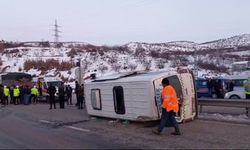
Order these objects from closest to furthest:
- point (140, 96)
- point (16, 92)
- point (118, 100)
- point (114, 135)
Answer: point (114, 135), point (140, 96), point (118, 100), point (16, 92)

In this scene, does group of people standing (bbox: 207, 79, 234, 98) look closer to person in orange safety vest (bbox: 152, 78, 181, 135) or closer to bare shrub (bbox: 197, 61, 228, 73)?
person in orange safety vest (bbox: 152, 78, 181, 135)

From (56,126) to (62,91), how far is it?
9.56 metres

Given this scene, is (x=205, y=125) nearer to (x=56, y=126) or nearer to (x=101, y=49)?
(x=56, y=126)

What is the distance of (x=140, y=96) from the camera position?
1477cm

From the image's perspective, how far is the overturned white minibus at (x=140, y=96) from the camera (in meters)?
14.5

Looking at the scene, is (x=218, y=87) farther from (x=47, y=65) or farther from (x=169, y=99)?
(x=47, y=65)

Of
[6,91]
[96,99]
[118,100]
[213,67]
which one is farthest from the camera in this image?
[213,67]

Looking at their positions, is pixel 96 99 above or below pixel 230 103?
above

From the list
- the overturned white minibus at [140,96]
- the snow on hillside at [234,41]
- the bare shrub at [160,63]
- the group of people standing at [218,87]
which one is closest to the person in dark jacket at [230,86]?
the group of people standing at [218,87]

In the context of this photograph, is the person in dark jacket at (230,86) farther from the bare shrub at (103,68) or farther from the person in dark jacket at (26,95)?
the bare shrub at (103,68)

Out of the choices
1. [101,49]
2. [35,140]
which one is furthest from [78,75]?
[101,49]

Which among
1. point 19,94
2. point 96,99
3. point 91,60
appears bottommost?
point 19,94

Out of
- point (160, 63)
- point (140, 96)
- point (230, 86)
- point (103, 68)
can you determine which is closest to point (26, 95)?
point (230, 86)

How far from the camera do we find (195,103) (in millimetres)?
15789
